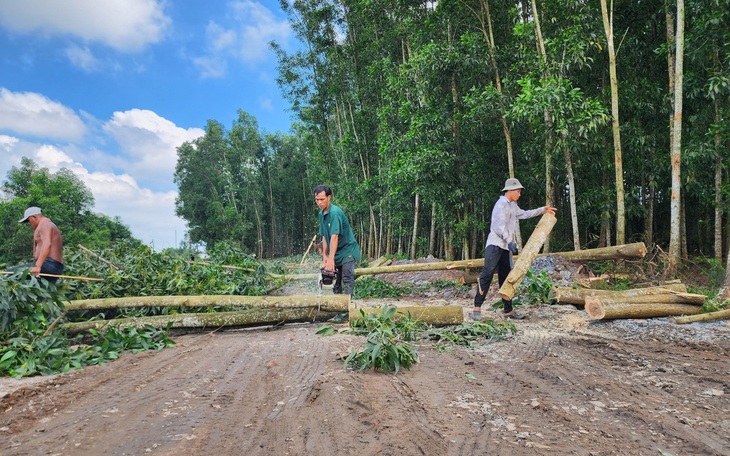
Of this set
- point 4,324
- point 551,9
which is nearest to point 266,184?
point 551,9

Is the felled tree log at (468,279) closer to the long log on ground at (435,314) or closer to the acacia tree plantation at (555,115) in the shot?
the acacia tree plantation at (555,115)

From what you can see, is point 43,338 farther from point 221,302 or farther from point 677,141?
point 677,141

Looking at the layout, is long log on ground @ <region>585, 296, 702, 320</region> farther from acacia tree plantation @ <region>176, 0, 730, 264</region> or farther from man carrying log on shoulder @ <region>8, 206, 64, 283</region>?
man carrying log on shoulder @ <region>8, 206, 64, 283</region>

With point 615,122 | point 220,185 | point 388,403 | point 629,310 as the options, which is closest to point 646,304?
point 629,310

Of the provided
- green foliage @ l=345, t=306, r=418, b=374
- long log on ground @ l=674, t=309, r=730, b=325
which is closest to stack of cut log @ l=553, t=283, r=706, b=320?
long log on ground @ l=674, t=309, r=730, b=325

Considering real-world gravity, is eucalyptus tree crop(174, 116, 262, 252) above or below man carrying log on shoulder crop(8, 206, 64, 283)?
above

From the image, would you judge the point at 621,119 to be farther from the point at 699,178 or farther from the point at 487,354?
the point at 487,354

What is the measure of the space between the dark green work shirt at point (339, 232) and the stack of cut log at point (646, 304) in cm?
346

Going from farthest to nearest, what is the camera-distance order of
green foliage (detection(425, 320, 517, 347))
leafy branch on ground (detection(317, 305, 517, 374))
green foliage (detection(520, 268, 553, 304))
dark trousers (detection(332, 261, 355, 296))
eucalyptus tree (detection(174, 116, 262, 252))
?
1. eucalyptus tree (detection(174, 116, 262, 252))
2. green foliage (detection(520, 268, 553, 304))
3. dark trousers (detection(332, 261, 355, 296))
4. green foliage (detection(425, 320, 517, 347))
5. leafy branch on ground (detection(317, 305, 517, 374))

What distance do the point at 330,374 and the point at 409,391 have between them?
2.33 ft

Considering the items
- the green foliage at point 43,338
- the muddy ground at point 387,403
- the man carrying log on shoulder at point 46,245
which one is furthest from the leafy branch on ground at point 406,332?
the man carrying log on shoulder at point 46,245

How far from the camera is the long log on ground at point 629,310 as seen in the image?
5730 mm

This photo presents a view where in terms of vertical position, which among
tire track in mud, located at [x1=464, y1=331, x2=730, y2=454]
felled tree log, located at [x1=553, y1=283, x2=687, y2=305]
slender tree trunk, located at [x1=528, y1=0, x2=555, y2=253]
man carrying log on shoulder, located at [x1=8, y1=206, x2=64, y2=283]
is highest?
slender tree trunk, located at [x1=528, y1=0, x2=555, y2=253]

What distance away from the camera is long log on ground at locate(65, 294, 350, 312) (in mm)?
5938
